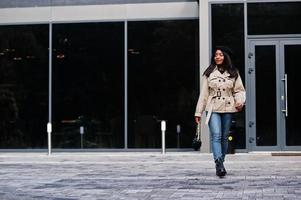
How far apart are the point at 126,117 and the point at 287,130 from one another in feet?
14.2

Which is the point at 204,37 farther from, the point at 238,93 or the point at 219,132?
the point at 219,132

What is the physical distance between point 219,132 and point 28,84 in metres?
9.20

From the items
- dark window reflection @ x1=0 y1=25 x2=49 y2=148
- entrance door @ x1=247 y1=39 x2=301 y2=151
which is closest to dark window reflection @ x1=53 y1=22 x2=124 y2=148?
dark window reflection @ x1=0 y1=25 x2=49 y2=148

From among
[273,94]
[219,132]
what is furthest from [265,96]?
[219,132]

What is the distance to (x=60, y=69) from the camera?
17.0m

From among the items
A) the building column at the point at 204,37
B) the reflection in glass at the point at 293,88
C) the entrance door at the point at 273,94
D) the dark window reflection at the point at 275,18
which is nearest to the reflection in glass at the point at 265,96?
the entrance door at the point at 273,94

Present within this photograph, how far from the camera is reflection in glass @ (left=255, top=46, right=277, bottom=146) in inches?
599

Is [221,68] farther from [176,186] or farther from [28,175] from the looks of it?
[28,175]

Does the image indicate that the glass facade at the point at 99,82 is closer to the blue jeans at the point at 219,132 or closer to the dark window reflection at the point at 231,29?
the dark window reflection at the point at 231,29

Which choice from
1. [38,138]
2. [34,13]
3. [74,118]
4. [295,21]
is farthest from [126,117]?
[295,21]

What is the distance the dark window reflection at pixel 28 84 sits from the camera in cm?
1706

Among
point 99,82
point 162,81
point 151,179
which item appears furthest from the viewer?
point 99,82

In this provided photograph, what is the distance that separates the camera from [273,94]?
1529cm

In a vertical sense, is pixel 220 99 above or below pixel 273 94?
below
